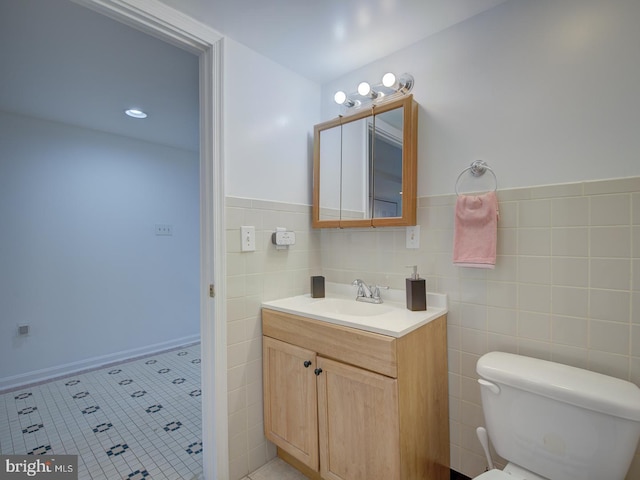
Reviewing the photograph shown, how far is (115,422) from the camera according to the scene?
200cm

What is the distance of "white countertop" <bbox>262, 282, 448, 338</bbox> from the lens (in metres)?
1.22

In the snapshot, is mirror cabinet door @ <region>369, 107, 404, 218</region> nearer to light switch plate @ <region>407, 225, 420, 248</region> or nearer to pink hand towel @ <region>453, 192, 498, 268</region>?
light switch plate @ <region>407, 225, 420, 248</region>

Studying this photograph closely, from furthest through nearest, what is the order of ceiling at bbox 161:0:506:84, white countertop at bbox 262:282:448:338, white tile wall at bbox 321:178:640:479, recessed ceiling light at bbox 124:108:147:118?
recessed ceiling light at bbox 124:108:147:118, ceiling at bbox 161:0:506:84, white countertop at bbox 262:282:448:338, white tile wall at bbox 321:178:640:479

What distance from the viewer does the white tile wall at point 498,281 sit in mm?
1098

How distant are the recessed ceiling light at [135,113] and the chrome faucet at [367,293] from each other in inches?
86.6

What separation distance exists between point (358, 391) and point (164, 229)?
2.90 metres

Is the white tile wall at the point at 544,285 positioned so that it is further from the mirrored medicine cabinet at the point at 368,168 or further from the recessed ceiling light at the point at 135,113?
the recessed ceiling light at the point at 135,113

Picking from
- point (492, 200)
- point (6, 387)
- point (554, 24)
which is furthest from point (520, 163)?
point (6, 387)

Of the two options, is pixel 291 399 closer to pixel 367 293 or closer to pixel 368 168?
pixel 367 293

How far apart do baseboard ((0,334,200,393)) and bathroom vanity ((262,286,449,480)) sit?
2202mm

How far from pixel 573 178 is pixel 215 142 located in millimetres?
1519

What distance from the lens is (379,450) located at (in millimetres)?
1176

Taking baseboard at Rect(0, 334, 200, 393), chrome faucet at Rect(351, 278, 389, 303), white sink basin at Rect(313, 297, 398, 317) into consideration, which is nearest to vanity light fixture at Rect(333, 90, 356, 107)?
chrome faucet at Rect(351, 278, 389, 303)

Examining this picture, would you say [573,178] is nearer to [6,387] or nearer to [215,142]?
[215,142]
